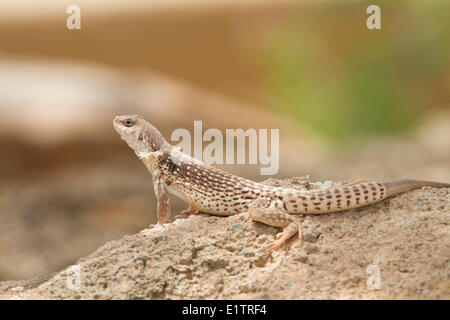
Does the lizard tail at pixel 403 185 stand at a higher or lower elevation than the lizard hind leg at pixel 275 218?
higher

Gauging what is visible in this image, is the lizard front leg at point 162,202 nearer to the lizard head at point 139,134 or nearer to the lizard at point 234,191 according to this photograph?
the lizard at point 234,191

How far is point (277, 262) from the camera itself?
10.7 ft

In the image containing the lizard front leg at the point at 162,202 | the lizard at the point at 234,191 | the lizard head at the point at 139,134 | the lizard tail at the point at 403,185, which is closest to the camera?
the lizard at the point at 234,191

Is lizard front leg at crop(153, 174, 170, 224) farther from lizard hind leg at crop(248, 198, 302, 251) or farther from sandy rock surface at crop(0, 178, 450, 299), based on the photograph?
lizard hind leg at crop(248, 198, 302, 251)

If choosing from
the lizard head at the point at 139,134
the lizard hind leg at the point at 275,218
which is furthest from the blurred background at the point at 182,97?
the lizard hind leg at the point at 275,218

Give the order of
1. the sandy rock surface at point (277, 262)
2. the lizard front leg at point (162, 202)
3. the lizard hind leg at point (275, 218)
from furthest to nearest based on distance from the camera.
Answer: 1. the lizard front leg at point (162, 202)
2. the lizard hind leg at point (275, 218)
3. the sandy rock surface at point (277, 262)

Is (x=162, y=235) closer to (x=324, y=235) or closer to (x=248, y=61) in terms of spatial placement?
(x=324, y=235)

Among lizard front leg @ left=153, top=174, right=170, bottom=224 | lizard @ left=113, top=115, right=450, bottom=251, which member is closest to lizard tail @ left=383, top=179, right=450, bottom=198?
lizard @ left=113, top=115, right=450, bottom=251

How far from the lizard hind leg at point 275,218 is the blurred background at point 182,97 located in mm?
4271

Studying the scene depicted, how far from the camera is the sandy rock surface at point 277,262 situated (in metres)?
3.02

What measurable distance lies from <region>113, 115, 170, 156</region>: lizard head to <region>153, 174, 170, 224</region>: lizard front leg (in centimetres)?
27

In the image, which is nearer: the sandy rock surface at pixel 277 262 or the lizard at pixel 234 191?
the sandy rock surface at pixel 277 262

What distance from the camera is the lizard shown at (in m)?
3.58

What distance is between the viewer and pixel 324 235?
3.45 m
